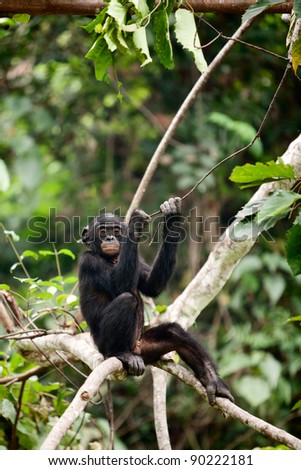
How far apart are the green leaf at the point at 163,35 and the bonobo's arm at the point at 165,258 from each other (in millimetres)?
1627

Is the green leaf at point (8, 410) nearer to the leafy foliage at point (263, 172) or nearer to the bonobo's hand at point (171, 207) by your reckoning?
the bonobo's hand at point (171, 207)

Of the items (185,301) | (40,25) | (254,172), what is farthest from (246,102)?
(254,172)

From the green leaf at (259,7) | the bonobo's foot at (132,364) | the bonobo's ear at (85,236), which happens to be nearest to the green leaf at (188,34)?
the green leaf at (259,7)

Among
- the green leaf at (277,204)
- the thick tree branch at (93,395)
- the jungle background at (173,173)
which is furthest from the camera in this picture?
the jungle background at (173,173)

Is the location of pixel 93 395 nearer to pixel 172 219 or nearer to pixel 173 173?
pixel 172 219

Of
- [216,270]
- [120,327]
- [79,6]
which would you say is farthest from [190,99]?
[120,327]

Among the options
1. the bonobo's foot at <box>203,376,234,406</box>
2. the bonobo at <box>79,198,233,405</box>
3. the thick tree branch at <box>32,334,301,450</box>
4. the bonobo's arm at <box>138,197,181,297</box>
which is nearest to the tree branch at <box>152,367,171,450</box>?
the bonobo at <box>79,198,233,405</box>

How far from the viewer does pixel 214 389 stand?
5.25 meters

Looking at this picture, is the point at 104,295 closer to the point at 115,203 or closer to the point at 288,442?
the point at 288,442

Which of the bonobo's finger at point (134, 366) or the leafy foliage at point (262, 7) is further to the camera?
the bonobo's finger at point (134, 366)

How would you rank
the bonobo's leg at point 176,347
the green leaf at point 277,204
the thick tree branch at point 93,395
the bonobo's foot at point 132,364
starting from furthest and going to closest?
the bonobo's leg at point 176,347, the bonobo's foot at point 132,364, the thick tree branch at point 93,395, the green leaf at point 277,204

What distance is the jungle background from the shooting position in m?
9.88

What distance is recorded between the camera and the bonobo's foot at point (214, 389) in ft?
16.8

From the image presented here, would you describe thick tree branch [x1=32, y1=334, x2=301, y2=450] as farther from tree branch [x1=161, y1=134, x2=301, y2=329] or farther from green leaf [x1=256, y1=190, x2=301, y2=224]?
green leaf [x1=256, y1=190, x2=301, y2=224]
